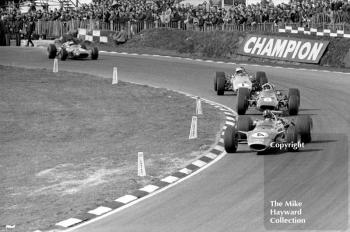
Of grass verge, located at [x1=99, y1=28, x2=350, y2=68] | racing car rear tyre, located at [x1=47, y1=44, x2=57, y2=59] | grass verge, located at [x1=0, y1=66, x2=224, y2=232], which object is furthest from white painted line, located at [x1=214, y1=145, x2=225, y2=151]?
racing car rear tyre, located at [x1=47, y1=44, x2=57, y2=59]

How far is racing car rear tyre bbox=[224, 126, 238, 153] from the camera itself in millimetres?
18547

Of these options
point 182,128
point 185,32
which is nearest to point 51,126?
point 182,128

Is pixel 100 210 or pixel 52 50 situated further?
pixel 52 50

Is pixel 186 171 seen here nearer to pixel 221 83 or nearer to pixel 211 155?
Answer: pixel 211 155

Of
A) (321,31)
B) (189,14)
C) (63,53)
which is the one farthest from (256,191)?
(189,14)

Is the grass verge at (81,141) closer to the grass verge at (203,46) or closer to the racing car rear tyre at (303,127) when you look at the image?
the racing car rear tyre at (303,127)

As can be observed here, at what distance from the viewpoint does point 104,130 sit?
2316 cm

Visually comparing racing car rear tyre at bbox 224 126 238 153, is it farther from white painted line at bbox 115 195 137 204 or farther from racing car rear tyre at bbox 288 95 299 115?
racing car rear tyre at bbox 288 95 299 115

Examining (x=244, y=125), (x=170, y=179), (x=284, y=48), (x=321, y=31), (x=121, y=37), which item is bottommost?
(x=170, y=179)

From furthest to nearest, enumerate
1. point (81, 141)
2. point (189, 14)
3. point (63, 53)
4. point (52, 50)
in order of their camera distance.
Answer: point (189, 14), point (52, 50), point (63, 53), point (81, 141)

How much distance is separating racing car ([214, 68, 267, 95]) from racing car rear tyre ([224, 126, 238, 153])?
284 inches

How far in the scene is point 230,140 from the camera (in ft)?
61.2

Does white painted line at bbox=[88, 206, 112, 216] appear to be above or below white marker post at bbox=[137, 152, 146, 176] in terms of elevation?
below

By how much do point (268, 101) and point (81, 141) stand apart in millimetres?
5069
